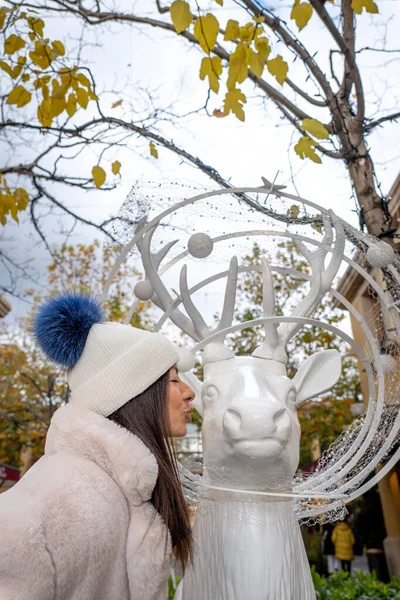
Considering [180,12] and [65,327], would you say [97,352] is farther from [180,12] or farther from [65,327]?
[180,12]

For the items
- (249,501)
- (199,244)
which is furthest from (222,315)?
(249,501)

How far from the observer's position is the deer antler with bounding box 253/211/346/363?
257 cm

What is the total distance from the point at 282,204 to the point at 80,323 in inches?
49.2

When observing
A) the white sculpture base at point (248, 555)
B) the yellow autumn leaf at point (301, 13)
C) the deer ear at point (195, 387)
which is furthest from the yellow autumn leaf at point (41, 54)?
the white sculpture base at point (248, 555)

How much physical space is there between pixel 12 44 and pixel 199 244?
8.73 feet

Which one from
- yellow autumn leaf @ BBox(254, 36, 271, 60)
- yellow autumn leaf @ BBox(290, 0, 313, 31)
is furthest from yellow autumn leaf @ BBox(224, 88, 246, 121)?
yellow autumn leaf @ BBox(290, 0, 313, 31)

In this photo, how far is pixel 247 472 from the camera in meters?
2.24

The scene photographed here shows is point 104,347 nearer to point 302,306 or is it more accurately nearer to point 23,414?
point 302,306

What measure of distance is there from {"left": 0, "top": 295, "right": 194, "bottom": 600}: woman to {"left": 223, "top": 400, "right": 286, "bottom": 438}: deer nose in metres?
0.31

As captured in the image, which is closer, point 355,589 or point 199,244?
point 199,244

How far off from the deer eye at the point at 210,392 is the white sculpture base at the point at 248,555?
1.44ft

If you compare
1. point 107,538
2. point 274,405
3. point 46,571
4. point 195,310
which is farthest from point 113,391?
point 195,310

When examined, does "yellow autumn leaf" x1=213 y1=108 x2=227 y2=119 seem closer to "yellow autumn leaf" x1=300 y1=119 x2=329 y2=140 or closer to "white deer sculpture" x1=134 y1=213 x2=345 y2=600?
"yellow autumn leaf" x1=300 y1=119 x2=329 y2=140

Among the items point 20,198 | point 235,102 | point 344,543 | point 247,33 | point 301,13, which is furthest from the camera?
point 344,543
